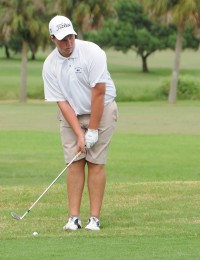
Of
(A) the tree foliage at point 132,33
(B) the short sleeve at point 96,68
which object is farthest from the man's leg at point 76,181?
(A) the tree foliage at point 132,33

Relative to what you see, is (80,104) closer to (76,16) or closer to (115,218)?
(115,218)

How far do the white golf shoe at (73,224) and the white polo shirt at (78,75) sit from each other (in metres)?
0.97

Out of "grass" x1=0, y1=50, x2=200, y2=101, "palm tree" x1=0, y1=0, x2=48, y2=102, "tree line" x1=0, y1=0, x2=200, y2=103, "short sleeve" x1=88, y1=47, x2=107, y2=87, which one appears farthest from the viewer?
"grass" x1=0, y1=50, x2=200, y2=101

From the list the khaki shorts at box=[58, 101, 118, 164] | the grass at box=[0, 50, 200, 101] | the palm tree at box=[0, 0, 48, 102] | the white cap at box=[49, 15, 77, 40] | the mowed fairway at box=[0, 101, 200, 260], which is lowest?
the grass at box=[0, 50, 200, 101]

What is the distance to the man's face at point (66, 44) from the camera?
27.0ft

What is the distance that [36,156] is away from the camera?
23.2m

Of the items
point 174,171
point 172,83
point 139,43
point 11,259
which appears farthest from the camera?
point 139,43

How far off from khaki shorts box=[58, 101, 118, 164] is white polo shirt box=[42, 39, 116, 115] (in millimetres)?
91

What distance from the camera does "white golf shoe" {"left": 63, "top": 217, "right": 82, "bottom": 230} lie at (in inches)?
Result: 325

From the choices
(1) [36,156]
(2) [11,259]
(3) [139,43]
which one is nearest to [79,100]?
(2) [11,259]

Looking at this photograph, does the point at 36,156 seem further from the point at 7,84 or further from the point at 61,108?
the point at 7,84

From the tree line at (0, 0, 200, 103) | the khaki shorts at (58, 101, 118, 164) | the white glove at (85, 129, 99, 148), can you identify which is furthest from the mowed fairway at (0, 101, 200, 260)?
the tree line at (0, 0, 200, 103)

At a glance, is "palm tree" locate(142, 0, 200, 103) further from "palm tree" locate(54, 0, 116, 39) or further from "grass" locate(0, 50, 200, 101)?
"grass" locate(0, 50, 200, 101)

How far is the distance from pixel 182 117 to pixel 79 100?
31.1 metres
